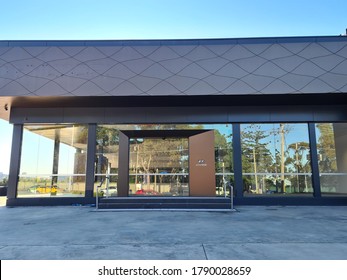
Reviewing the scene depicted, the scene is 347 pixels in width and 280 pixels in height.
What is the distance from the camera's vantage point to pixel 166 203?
9.82 metres

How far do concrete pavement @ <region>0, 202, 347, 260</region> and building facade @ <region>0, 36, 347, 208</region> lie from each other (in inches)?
135

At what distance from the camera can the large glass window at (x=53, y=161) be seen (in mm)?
11594

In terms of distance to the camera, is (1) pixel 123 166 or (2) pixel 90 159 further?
(2) pixel 90 159

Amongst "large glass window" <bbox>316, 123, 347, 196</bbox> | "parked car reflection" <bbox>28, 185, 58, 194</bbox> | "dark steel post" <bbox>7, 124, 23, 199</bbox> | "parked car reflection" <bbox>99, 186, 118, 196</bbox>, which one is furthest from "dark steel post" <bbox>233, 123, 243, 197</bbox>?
"dark steel post" <bbox>7, 124, 23, 199</bbox>

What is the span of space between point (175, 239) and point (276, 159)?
8.31 m

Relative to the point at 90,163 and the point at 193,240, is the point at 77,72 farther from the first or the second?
the point at 193,240

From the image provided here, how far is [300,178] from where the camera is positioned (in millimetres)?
11344

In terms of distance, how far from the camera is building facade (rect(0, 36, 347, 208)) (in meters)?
10.5

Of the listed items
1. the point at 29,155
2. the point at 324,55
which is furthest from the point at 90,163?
the point at 324,55

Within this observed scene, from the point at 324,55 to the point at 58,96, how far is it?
38.0 feet

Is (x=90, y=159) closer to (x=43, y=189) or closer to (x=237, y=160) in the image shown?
(x=43, y=189)

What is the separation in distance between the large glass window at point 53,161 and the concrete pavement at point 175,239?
4255 millimetres

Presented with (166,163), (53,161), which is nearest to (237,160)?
(166,163)

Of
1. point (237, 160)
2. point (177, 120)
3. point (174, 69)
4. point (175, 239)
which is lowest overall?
point (175, 239)
